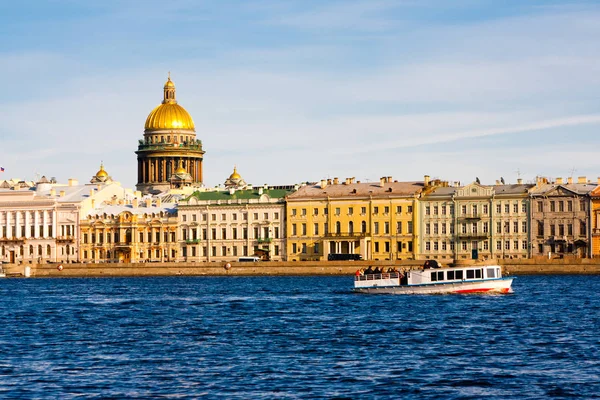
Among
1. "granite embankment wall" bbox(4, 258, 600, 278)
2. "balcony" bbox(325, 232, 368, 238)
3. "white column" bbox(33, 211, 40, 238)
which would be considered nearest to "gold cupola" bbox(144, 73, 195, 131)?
"white column" bbox(33, 211, 40, 238)

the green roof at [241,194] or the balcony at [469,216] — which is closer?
the balcony at [469,216]

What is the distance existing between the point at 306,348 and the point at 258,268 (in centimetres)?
6230

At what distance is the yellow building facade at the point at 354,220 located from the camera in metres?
101

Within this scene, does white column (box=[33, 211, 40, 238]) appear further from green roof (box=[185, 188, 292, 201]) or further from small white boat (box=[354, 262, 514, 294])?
small white boat (box=[354, 262, 514, 294])

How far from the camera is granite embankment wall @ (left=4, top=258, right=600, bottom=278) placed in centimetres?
8812

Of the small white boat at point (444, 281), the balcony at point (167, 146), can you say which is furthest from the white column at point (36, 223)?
the small white boat at point (444, 281)

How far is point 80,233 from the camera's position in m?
112

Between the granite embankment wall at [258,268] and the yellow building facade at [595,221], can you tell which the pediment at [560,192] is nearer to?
the yellow building facade at [595,221]

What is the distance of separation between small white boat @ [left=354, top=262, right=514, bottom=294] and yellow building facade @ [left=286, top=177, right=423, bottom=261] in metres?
37.6

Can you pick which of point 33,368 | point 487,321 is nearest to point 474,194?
point 487,321

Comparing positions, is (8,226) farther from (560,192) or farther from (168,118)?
(560,192)

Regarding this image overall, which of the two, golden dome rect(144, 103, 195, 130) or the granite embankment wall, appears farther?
golden dome rect(144, 103, 195, 130)

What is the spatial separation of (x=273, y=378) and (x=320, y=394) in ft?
8.09

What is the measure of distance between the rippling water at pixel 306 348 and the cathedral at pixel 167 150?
3130 inches
